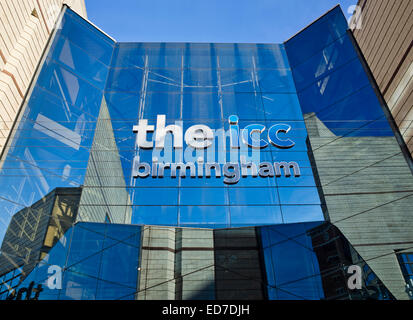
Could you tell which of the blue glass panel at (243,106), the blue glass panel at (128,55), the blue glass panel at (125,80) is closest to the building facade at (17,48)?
the blue glass panel at (125,80)

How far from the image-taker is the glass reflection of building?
920cm

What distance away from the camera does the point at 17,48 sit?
11.2 m

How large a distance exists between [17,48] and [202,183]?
7887 mm

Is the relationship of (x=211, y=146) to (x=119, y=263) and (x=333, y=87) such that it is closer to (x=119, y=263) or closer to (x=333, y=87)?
→ (x=119, y=263)

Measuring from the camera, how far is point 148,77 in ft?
48.3

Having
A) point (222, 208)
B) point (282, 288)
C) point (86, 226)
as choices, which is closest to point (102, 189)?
point (86, 226)

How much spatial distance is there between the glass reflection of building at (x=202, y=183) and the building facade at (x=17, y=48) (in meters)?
0.43

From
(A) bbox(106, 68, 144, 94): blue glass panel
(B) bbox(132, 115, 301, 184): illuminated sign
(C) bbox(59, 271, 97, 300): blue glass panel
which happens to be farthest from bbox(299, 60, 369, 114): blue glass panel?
(C) bbox(59, 271, 97, 300): blue glass panel

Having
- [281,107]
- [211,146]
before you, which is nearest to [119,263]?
[211,146]

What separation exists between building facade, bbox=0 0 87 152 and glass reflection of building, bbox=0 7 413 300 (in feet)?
1.42

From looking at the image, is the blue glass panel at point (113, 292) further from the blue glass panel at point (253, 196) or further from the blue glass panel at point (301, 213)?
the blue glass panel at point (301, 213)

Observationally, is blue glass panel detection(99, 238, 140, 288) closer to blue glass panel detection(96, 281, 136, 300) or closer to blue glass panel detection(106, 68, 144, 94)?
blue glass panel detection(96, 281, 136, 300)

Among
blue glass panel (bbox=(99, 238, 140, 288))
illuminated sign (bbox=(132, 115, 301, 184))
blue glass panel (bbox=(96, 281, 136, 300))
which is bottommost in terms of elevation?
blue glass panel (bbox=(96, 281, 136, 300))

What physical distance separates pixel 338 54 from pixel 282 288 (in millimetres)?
10318
